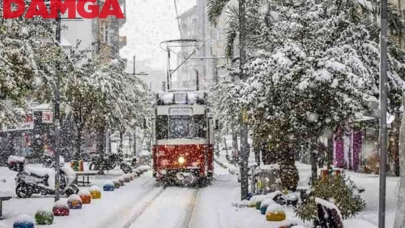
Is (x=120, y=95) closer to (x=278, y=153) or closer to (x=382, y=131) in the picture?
(x=278, y=153)

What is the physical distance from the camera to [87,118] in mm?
39000

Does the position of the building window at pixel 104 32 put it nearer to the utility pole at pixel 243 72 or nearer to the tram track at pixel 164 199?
the tram track at pixel 164 199

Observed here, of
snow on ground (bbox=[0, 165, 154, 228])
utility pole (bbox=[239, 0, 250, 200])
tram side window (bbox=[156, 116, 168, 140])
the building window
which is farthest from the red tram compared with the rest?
the building window

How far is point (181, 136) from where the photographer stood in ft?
99.1

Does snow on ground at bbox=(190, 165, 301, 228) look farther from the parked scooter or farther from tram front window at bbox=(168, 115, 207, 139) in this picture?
the parked scooter

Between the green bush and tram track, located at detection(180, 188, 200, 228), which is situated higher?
the green bush

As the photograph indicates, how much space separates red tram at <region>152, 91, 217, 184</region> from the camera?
29984 millimetres

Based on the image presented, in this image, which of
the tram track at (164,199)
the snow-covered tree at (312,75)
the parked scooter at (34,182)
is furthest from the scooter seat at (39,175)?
the snow-covered tree at (312,75)

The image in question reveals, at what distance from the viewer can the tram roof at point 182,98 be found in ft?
99.4

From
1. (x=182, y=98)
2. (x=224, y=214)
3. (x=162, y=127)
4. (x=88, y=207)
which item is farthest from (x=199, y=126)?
(x=224, y=214)

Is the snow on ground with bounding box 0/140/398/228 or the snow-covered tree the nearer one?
the snow on ground with bounding box 0/140/398/228

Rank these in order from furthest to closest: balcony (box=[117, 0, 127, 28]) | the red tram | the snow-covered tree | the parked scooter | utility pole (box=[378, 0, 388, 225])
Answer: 1. balcony (box=[117, 0, 127, 28])
2. the red tram
3. the parked scooter
4. the snow-covered tree
5. utility pole (box=[378, 0, 388, 225])

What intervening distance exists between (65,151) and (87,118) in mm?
16223

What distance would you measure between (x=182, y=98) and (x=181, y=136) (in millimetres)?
1602
